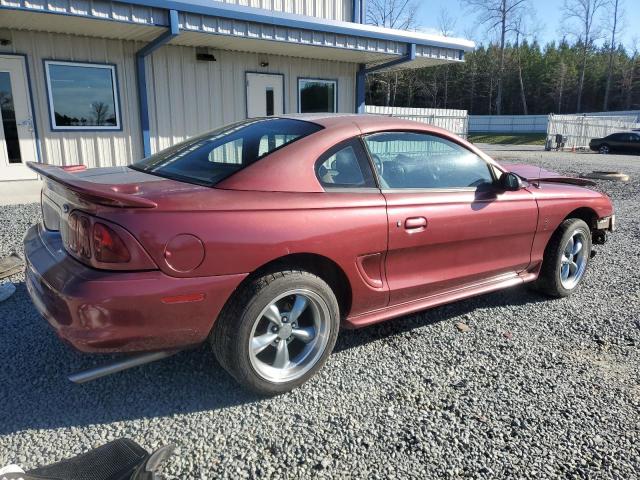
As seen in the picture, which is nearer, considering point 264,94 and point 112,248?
point 112,248

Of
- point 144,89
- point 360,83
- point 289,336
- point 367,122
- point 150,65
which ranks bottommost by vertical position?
point 289,336

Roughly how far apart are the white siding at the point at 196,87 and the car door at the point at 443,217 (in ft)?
27.1

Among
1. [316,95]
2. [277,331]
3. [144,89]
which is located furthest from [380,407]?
[316,95]

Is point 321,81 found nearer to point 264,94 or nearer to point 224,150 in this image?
point 264,94

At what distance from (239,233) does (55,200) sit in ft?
3.70

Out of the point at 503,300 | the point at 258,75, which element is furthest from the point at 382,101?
the point at 503,300

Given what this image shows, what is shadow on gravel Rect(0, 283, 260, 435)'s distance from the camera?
2.47 meters

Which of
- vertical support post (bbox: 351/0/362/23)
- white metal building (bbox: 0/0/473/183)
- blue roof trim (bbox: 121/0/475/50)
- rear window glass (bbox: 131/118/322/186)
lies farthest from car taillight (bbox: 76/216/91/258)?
vertical support post (bbox: 351/0/362/23)

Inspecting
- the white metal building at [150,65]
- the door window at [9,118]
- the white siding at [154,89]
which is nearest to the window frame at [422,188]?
the white metal building at [150,65]

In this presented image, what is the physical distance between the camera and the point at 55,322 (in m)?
2.29

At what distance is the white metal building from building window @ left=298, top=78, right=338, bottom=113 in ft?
0.20

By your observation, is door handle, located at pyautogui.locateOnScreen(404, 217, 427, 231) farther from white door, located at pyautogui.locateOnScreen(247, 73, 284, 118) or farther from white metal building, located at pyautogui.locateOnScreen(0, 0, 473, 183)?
white door, located at pyautogui.locateOnScreen(247, 73, 284, 118)

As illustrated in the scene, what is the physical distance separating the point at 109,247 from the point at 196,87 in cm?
923

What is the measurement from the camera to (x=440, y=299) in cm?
334
